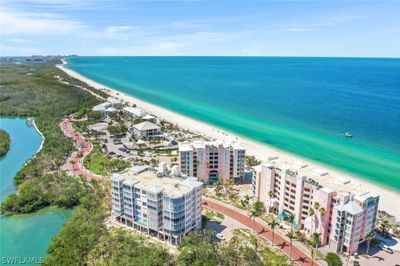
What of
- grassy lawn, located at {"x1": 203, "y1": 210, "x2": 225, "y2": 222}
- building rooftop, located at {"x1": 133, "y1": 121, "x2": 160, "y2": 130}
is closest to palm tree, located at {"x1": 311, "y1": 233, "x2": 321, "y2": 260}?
grassy lawn, located at {"x1": 203, "y1": 210, "x2": 225, "y2": 222}

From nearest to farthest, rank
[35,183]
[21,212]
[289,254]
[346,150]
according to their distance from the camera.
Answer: [289,254], [21,212], [35,183], [346,150]

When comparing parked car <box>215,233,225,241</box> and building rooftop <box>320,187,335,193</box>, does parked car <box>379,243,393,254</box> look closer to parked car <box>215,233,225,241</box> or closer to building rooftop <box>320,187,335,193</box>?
building rooftop <box>320,187,335,193</box>

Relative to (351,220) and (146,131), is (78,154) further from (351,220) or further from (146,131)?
(351,220)

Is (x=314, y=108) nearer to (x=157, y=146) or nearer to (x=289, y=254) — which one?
(x=157, y=146)

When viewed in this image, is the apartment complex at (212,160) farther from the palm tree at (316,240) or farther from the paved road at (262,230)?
the palm tree at (316,240)

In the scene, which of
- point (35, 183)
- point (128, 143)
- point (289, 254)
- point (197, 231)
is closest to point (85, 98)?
point (128, 143)

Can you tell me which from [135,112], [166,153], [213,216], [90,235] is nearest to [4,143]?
[135,112]
